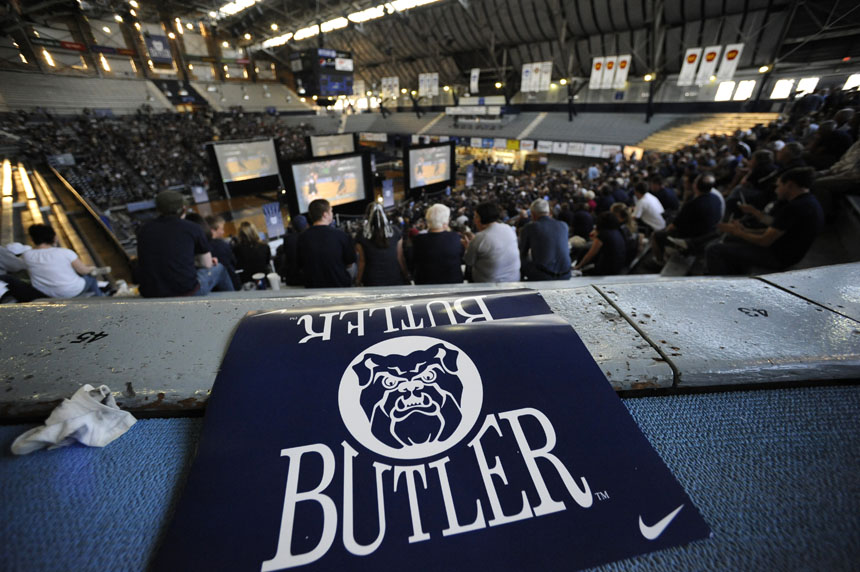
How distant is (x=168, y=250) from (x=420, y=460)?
2.60 m

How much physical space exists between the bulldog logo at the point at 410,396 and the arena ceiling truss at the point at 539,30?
22787mm

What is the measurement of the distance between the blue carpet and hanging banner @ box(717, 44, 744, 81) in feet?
66.6

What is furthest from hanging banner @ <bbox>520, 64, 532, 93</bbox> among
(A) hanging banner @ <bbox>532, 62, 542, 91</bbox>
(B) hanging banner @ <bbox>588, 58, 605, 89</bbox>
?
(B) hanging banner @ <bbox>588, 58, 605, 89</bbox>

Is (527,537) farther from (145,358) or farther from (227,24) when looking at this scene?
(227,24)

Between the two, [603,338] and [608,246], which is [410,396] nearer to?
[603,338]

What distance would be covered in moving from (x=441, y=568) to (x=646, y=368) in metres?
0.59

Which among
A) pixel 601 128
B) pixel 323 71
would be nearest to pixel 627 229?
→ pixel 323 71

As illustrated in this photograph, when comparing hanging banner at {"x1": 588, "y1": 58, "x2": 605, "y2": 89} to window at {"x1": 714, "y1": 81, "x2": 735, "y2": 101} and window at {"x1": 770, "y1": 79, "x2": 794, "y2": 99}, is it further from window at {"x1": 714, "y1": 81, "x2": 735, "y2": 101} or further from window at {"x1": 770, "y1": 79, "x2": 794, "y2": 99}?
window at {"x1": 770, "y1": 79, "x2": 794, "y2": 99}

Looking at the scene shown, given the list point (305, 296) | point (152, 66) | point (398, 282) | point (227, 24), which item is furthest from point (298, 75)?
point (305, 296)

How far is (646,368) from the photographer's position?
0.77 meters

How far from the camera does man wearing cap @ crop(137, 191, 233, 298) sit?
237 cm

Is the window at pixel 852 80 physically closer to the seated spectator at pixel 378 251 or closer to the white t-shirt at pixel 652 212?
the white t-shirt at pixel 652 212

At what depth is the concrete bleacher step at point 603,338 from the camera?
76cm

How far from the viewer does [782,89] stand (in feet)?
51.4
